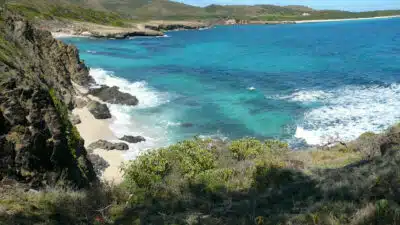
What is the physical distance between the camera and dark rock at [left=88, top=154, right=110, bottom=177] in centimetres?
1876

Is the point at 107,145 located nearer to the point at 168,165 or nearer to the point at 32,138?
the point at 168,165

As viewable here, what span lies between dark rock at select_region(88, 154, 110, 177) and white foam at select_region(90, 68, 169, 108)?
13066 mm

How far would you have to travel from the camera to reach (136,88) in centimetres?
4041

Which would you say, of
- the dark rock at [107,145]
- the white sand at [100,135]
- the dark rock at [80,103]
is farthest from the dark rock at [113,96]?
the dark rock at [107,145]

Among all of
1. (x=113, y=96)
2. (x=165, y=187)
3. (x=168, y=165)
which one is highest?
(x=165, y=187)

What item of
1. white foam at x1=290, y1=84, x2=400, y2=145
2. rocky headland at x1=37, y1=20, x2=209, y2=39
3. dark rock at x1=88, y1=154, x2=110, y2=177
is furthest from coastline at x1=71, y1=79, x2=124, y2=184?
rocky headland at x1=37, y1=20, x2=209, y2=39

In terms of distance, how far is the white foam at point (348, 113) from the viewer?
81.8 feet

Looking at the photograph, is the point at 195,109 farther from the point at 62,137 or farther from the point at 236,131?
the point at 62,137

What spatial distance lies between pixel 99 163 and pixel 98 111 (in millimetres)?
9931

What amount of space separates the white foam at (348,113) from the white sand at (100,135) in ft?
42.3

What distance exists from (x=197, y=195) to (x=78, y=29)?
373 ft

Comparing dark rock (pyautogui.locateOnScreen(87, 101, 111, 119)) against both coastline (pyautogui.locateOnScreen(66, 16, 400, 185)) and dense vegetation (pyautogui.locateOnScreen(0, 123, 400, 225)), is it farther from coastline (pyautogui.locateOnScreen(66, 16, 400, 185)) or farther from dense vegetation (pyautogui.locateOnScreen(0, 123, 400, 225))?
dense vegetation (pyautogui.locateOnScreen(0, 123, 400, 225))

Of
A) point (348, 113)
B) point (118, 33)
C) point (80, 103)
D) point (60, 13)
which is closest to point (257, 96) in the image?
point (348, 113)

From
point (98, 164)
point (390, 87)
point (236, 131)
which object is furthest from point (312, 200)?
point (390, 87)
